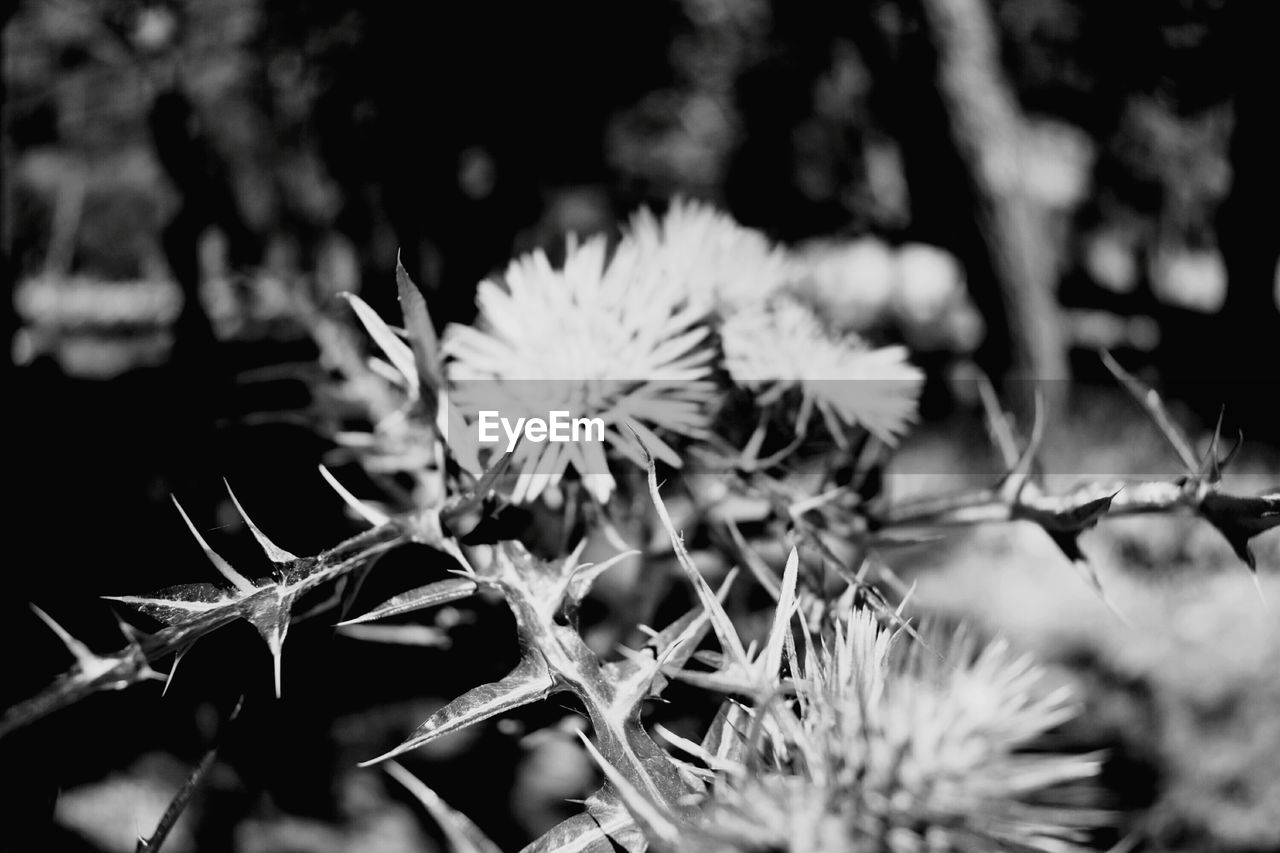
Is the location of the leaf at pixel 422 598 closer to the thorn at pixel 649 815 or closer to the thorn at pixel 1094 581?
the thorn at pixel 649 815

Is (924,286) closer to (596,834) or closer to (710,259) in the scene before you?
(710,259)

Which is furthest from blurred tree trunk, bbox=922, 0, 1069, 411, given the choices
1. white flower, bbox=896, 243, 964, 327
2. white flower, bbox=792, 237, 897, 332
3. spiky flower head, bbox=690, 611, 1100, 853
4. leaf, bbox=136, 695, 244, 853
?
leaf, bbox=136, 695, 244, 853

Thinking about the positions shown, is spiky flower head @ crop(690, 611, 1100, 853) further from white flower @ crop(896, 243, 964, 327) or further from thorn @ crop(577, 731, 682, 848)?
white flower @ crop(896, 243, 964, 327)

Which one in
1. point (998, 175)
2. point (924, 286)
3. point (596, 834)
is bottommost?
point (924, 286)

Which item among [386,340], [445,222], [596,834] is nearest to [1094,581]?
[596,834]

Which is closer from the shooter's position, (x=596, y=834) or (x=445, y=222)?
(x=596, y=834)

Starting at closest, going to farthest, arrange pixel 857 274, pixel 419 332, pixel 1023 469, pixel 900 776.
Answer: pixel 900 776, pixel 419 332, pixel 1023 469, pixel 857 274
